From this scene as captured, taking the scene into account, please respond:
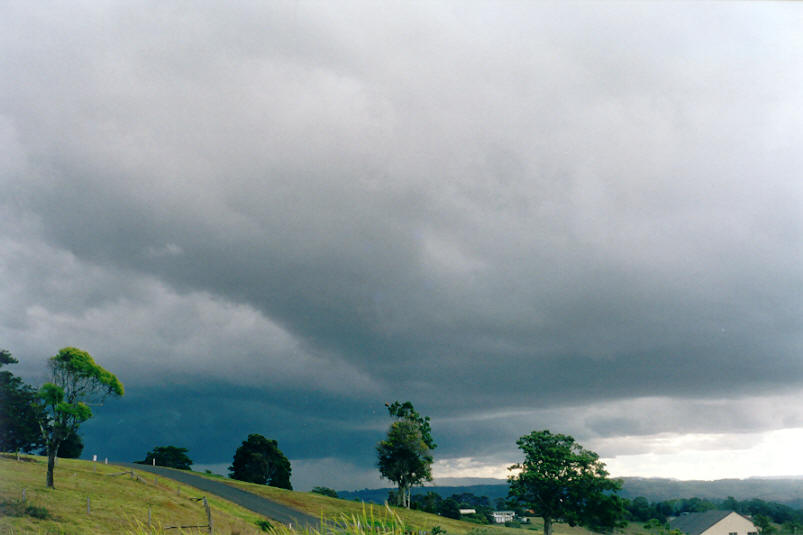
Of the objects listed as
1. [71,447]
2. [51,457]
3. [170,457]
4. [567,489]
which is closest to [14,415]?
[71,447]

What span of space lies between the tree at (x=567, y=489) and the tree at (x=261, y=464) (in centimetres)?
6227

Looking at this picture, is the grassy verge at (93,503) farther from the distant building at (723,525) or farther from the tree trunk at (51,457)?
the distant building at (723,525)

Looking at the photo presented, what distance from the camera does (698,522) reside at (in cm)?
11138

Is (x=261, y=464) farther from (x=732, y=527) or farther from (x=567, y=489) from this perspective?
(x=732, y=527)

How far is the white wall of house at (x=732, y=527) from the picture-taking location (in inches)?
4053

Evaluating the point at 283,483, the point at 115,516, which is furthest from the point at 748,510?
the point at 115,516

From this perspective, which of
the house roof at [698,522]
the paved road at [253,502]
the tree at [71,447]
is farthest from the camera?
the tree at [71,447]

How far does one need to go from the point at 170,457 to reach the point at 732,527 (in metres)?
114

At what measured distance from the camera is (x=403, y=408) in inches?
4225

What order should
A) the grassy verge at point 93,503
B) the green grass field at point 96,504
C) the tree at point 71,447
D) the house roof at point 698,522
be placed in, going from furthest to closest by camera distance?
the tree at point 71,447, the house roof at point 698,522, the grassy verge at point 93,503, the green grass field at point 96,504

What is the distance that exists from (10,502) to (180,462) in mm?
91994

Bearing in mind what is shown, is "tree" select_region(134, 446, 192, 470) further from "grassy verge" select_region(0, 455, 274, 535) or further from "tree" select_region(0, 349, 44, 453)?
"grassy verge" select_region(0, 455, 274, 535)

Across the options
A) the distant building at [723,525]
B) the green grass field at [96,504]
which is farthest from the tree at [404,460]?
the distant building at [723,525]

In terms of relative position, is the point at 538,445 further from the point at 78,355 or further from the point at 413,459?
the point at 78,355
